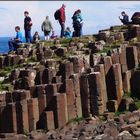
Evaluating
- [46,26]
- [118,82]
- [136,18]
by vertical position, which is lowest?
[118,82]

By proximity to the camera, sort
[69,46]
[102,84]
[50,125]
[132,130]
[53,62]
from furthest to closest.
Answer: [69,46], [53,62], [102,84], [50,125], [132,130]

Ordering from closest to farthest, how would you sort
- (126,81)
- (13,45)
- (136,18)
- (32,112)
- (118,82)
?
(32,112) → (118,82) → (126,81) → (136,18) → (13,45)

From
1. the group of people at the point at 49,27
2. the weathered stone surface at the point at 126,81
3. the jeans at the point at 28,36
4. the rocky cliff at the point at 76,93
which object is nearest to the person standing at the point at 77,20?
the group of people at the point at 49,27

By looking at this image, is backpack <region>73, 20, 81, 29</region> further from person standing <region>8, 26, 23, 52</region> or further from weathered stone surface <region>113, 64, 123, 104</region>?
weathered stone surface <region>113, 64, 123, 104</region>

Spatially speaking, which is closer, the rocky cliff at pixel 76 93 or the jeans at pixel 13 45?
the rocky cliff at pixel 76 93

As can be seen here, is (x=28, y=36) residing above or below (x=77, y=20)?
below

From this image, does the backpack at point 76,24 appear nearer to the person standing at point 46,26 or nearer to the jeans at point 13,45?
the person standing at point 46,26

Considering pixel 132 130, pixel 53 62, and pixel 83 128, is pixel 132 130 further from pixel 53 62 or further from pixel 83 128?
pixel 53 62

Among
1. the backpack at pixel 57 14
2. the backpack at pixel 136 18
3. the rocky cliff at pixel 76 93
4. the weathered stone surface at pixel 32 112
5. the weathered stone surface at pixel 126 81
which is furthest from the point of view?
the backpack at pixel 57 14

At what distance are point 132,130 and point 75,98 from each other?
12.7 feet

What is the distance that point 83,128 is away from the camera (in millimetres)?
21797

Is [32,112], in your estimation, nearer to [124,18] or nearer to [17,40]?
[17,40]

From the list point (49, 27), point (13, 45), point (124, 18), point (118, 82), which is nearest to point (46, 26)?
point (49, 27)

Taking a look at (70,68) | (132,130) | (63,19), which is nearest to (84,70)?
(70,68)
